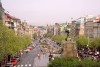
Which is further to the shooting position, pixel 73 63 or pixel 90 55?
pixel 90 55

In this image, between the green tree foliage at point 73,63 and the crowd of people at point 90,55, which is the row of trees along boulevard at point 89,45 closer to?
the crowd of people at point 90,55

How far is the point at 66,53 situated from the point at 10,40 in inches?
1068

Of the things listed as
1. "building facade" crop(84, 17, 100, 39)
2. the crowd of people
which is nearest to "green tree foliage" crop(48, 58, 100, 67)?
the crowd of people

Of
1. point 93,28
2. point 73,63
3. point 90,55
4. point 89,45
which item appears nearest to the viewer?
point 73,63

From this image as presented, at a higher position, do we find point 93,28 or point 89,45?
point 93,28

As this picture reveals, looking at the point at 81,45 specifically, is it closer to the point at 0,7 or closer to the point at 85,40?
the point at 85,40

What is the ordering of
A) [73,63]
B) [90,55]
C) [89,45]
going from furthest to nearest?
[89,45] < [90,55] < [73,63]

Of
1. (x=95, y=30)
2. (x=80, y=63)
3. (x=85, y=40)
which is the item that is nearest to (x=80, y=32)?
(x=95, y=30)

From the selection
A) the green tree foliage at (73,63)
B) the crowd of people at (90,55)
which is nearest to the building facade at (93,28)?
the crowd of people at (90,55)

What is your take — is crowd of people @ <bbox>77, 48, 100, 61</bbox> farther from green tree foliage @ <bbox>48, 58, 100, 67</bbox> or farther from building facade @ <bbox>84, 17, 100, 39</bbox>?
building facade @ <bbox>84, 17, 100, 39</bbox>

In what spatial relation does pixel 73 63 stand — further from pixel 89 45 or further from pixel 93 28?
pixel 93 28

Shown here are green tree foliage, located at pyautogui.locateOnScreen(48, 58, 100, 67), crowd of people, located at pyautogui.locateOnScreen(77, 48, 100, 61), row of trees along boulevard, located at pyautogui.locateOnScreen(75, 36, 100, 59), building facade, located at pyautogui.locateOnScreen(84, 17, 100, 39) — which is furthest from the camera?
building facade, located at pyautogui.locateOnScreen(84, 17, 100, 39)

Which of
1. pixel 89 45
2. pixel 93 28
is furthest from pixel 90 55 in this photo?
pixel 93 28

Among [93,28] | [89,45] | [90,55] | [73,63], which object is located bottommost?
[90,55]
